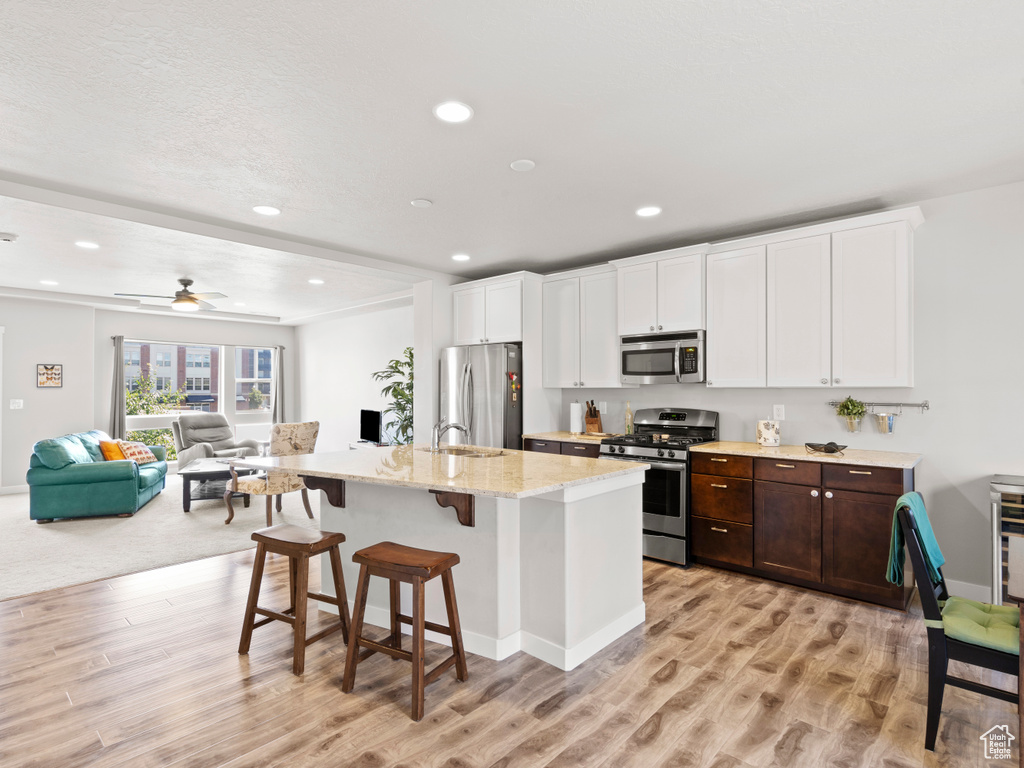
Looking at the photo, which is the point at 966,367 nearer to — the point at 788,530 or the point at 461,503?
the point at 788,530

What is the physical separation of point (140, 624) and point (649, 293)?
4.19 metres

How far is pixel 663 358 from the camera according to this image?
4.55 metres

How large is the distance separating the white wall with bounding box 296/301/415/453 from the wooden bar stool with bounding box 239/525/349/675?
5083 mm

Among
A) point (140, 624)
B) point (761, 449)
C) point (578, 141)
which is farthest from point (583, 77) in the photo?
point (140, 624)

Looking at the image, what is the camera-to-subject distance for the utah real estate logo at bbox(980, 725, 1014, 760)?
197cm

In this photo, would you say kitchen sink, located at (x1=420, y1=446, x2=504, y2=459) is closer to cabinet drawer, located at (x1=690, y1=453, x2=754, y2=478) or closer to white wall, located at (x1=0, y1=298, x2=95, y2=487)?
cabinet drawer, located at (x1=690, y1=453, x2=754, y2=478)

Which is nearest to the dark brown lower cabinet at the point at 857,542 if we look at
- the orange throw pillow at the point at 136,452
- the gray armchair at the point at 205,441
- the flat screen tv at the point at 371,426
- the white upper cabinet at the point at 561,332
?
the white upper cabinet at the point at 561,332

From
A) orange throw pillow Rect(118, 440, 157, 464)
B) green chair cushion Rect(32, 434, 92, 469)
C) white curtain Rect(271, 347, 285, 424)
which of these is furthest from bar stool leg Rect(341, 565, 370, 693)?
white curtain Rect(271, 347, 285, 424)

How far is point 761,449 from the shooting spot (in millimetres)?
4004

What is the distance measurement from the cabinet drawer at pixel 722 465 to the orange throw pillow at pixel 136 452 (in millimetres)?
6382

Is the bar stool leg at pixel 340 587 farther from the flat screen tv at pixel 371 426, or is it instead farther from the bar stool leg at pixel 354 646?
the flat screen tv at pixel 371 426

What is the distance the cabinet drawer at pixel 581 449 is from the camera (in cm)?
473

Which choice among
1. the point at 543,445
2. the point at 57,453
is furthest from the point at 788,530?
the point at 57,453

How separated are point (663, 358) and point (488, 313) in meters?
1.83
